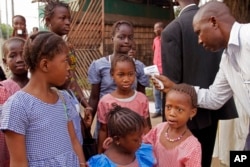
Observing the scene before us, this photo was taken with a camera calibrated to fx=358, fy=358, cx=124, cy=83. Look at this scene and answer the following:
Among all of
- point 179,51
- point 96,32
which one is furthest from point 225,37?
point 96,32

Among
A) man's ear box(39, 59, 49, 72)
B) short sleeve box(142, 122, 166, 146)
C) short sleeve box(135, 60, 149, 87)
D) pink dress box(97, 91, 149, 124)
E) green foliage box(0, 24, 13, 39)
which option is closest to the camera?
man's ear box(39, 59, 49, 72)

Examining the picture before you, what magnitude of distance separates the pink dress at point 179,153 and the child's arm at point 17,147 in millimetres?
791

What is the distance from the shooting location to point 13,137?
1606 millimetres

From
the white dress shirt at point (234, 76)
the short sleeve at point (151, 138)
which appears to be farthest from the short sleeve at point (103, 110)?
the white dress shirt at point (234, 76)

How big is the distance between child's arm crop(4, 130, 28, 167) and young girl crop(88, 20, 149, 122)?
1248 millimetres

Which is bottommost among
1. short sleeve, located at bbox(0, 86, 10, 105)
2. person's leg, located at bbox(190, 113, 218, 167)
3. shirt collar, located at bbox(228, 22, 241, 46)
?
person's leg, located at bbox(190, 113, 218, 167)

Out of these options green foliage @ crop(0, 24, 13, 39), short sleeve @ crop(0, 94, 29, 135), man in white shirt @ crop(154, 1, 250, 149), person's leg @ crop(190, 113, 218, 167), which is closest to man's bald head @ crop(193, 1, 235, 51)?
man in white shirt @ crop(154, 1, 250, 149)

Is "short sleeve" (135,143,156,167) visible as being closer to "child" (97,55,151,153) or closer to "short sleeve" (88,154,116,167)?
"short sleeve" (88,154,116,167)

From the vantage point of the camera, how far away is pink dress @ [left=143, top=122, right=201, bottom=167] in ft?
6.33

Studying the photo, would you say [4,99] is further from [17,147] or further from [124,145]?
[124,145]

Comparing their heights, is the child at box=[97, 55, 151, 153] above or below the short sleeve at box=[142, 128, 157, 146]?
Answer: above

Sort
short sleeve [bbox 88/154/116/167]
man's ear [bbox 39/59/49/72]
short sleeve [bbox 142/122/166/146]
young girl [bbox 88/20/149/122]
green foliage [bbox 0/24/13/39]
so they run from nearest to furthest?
man's ear [bbox 39/59/49/72]
short sleeve [bbox 88/154/116/167]
short sleeve [bbox 142/122/166/146]
young girl [bbox 88/20/149/122]
green foliage [bbox 0/24/13/39]

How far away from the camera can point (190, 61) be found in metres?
2.60

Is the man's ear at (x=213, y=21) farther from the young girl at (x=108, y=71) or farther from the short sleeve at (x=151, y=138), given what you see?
the young girl at (x=108, y=71)
